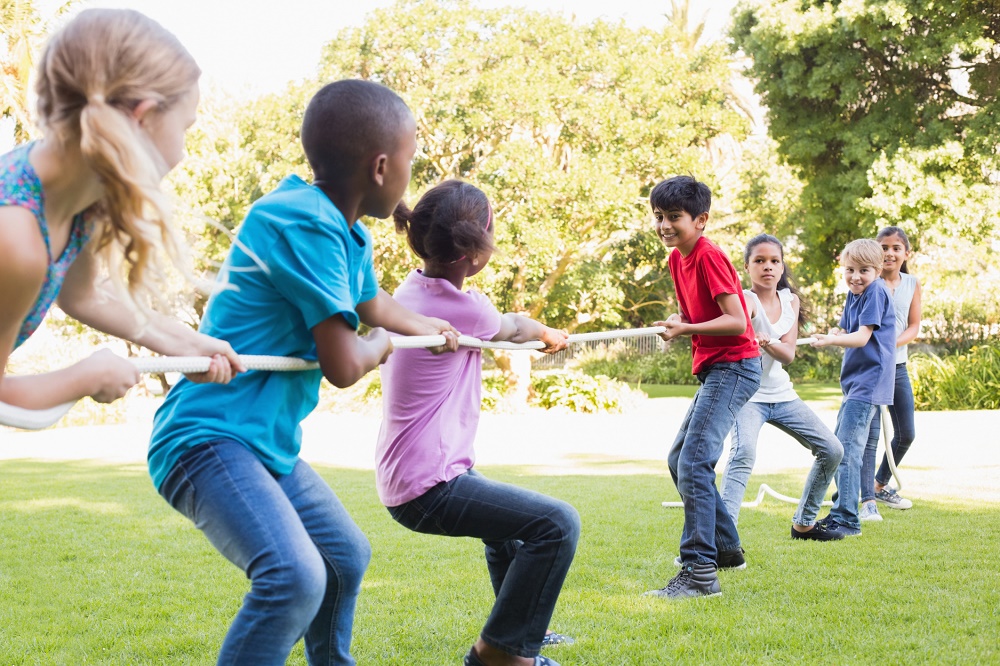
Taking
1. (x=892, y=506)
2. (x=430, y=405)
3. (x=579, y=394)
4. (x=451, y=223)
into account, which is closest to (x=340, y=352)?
(x=430, y=405)

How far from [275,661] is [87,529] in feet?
17.5

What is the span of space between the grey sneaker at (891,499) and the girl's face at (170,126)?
6.68 meters

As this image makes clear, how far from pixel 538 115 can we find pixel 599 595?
15.5 meters

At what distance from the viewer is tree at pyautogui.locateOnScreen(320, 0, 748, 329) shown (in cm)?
1919

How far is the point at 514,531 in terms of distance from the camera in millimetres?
3480

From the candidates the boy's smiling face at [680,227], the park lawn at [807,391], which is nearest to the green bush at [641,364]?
the park lawn at [807,391]

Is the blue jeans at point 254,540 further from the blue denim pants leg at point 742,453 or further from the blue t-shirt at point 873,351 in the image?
the blue t-shirt at point 873,351

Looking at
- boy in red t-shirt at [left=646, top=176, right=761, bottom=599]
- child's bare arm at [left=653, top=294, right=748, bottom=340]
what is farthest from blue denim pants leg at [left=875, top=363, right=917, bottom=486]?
child's bare arm at [left=653, top=294, right=748, bottom=340]

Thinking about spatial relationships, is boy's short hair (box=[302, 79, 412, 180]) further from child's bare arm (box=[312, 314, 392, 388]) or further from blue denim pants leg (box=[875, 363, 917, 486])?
blue denim pants leg (box=[875, 363, 917, 486])

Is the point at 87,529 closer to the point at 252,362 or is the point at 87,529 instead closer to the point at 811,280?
the point at 252,362

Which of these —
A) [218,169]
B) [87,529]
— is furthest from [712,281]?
[218,169]

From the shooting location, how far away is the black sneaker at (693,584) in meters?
4.89

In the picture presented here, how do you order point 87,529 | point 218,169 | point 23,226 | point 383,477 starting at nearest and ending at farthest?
point 23,226, point 383,477, point 87,529, point 218,169

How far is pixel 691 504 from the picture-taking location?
5.10 m
